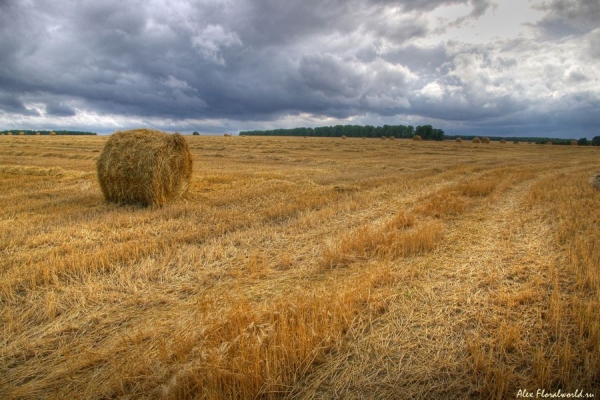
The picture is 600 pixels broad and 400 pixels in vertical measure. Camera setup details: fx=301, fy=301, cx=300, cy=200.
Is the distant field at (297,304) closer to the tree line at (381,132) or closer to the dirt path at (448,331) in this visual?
the dirt path at (448,331)

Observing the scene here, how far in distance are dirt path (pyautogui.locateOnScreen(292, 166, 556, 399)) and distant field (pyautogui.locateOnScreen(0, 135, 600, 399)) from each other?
0.06 feet

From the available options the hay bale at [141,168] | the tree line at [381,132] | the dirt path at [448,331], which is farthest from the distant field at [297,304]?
the tree line at [381,132]

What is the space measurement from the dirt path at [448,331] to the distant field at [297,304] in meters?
0.02

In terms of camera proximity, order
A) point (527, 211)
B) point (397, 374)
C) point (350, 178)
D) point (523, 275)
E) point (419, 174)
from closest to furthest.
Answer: point (397, 374), point (523, 275), point (527, 211), point (350, 178), point (419, 174)

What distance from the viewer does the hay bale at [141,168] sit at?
8617 millimetres

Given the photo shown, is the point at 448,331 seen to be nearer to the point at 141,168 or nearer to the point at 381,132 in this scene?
the point at 141,168

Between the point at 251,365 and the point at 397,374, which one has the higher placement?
the point at 251,365

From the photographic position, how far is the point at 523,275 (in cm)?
418

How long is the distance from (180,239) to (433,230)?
15.9 ft

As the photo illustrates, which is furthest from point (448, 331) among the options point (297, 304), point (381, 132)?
point (381, 132)

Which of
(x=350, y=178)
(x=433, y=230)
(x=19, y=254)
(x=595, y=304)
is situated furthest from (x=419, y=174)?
(x=19, y=254)

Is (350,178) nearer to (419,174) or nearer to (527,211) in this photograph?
(419,174)

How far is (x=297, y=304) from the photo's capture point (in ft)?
10.7

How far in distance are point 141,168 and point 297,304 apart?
7.34 m
